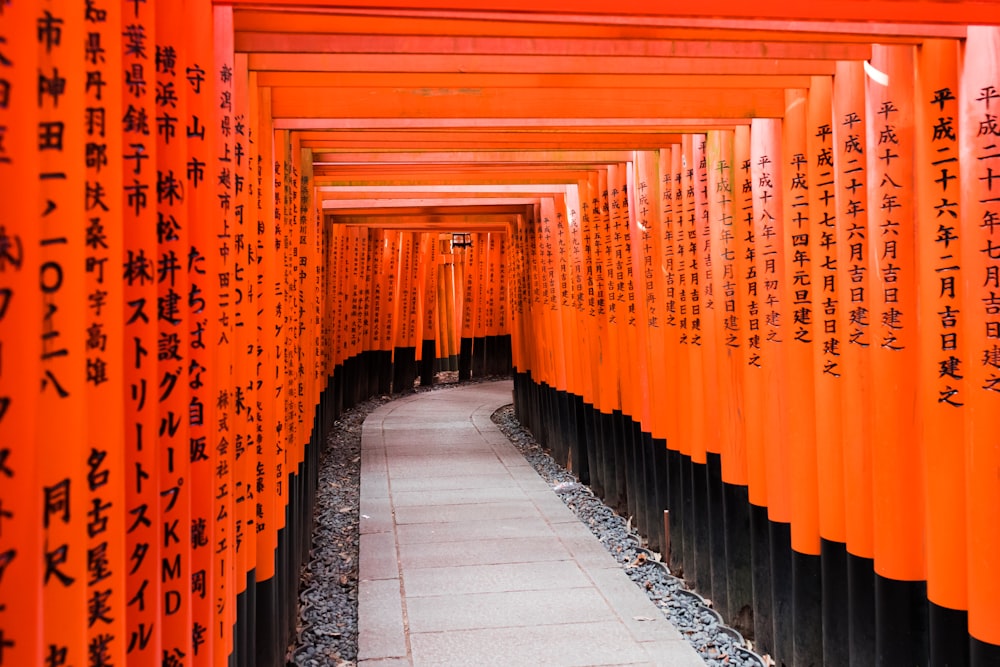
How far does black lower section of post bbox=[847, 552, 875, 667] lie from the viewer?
11.3 feet

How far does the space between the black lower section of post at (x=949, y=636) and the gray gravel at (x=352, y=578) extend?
1.62 meters

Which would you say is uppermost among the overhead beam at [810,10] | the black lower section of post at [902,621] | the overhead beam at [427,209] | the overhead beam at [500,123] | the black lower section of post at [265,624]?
the overhead beam at [427,209]

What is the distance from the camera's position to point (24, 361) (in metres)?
1.20

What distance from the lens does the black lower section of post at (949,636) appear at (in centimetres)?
292

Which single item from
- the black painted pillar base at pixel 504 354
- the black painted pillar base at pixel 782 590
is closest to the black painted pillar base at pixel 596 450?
the black painted pillar base at pixel 782 590

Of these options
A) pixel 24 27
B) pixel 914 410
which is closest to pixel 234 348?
pixel 24 27

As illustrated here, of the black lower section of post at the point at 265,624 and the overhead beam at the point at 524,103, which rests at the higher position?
the overhead beam at the point at 524,103

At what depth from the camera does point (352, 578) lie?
20.0ft

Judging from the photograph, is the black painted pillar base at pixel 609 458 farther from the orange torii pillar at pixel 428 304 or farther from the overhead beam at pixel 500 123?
the orange torii pillar at pixel 428 304

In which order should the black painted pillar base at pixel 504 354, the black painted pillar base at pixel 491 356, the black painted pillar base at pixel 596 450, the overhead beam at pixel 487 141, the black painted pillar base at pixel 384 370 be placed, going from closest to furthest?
the overhead beam at pixel 487 141 < the black painted pillar base at pixel 596 450 < the black painted pillar base at pixel 384 370 < the black painted pillar base at pixel 491 356 < the black painted pillar base at pixel 504 354

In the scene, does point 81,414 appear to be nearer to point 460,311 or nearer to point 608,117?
point 608,117

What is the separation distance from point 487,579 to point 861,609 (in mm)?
2890

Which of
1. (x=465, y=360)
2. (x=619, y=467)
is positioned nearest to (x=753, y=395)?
(x=619, y=467)

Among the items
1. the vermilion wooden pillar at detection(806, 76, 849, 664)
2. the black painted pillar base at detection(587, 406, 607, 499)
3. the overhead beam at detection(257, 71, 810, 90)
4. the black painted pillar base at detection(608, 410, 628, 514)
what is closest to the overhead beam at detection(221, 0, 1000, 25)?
the vermilion wooden pillar at detection(806, 76, 849, 664)
